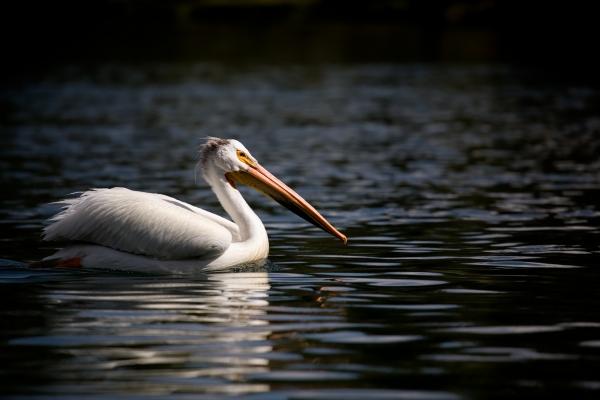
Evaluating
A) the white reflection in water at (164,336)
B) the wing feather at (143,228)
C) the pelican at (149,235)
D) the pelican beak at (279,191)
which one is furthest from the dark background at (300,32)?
the white reflection in water at (164,336)

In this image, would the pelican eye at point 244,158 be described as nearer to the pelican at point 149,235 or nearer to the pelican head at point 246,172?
the pelican head at point 246,172

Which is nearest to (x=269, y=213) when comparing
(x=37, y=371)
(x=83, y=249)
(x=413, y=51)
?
(x=83, y=249)

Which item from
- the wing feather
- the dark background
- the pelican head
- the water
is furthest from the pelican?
the dark background

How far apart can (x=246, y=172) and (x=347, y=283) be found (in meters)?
1.44

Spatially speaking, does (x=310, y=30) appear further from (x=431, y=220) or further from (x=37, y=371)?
(x=37, y=371)

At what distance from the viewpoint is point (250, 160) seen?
1020 cm

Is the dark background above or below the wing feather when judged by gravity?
above

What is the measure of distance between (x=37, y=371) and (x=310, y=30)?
77.1m

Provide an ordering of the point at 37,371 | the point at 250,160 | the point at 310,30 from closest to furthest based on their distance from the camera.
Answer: the point at 37,371 → the point at 250,160 → the point at 310,30

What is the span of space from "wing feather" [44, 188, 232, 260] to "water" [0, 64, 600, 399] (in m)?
0.24

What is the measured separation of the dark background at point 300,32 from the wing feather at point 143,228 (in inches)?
1395

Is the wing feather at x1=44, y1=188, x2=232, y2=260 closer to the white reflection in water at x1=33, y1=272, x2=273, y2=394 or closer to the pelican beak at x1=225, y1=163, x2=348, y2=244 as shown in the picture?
the white reflection in water at x1=33, y1=272, x2=273, y2=394

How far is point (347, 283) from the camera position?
30.1 feet

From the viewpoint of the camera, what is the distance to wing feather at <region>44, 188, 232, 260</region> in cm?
920
